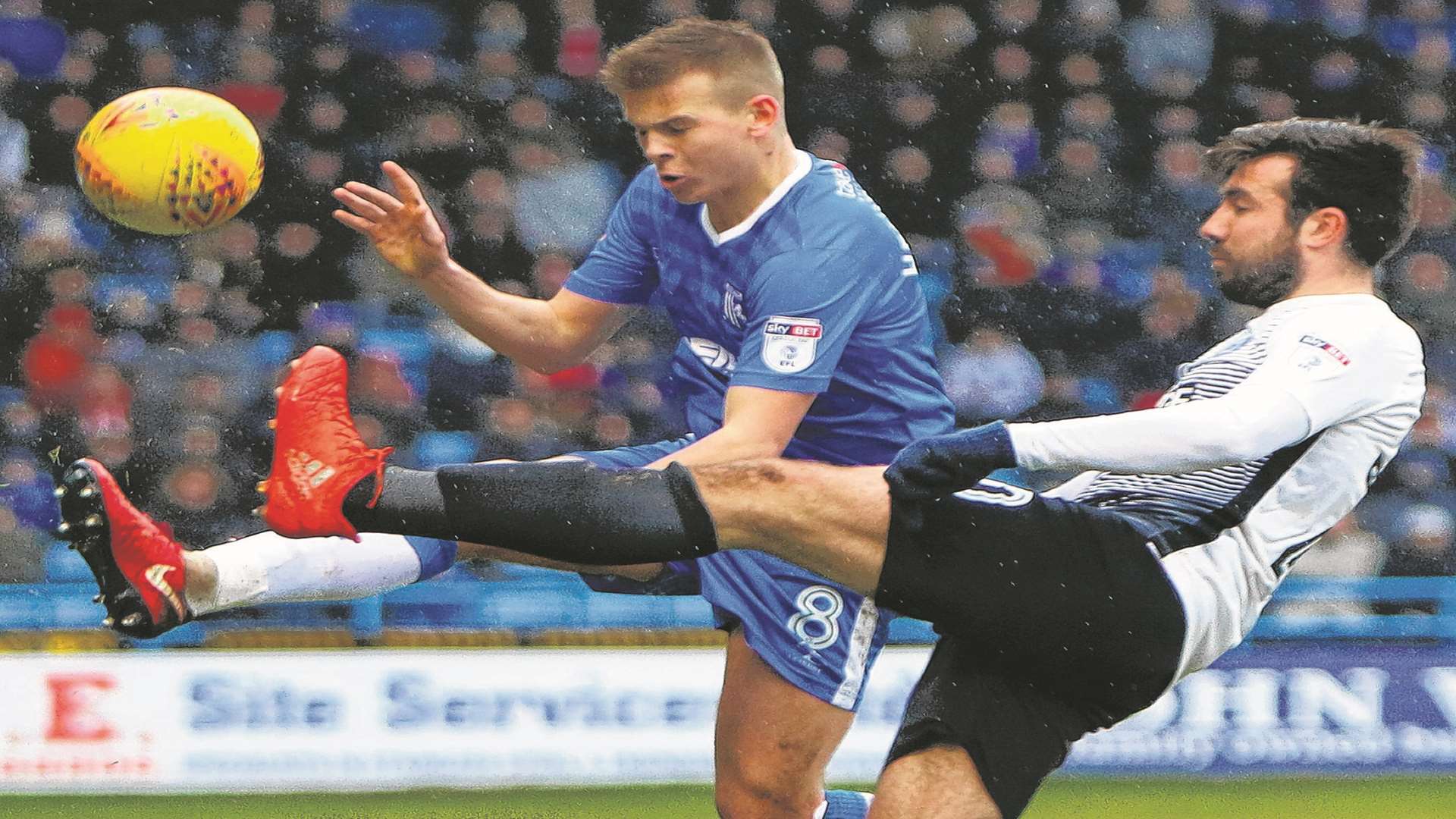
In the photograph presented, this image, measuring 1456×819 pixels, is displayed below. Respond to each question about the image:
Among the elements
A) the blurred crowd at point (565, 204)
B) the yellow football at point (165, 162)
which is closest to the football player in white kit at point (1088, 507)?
the yellow football at point (165, 162)

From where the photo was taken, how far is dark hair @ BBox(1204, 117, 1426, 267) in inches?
139

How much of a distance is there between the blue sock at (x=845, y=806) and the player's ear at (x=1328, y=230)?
1.49 m

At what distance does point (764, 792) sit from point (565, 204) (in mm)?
4195

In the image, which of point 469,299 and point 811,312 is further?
point 469,299

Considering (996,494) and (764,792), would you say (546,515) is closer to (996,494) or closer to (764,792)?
(996,494)

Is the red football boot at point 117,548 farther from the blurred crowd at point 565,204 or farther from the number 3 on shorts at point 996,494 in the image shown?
the blurred crowd at point 565,204

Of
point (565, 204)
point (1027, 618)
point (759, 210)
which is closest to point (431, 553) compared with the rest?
point (759, 210)

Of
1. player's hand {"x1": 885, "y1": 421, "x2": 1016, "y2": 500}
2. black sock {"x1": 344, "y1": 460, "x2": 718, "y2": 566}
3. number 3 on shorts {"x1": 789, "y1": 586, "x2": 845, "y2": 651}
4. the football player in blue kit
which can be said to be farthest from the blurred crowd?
player's hand {"x1": 885, "y1": 421, "x2": 1016, "y2": 500}

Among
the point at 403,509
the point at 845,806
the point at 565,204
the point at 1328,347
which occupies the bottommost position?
the point at 845,806

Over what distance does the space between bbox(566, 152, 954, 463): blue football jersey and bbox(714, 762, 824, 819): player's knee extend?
667 mm

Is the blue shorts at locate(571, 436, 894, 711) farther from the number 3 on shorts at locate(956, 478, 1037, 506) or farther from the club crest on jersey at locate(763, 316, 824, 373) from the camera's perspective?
the number 3 on shorts at locate(956, 478, 1037, 506)

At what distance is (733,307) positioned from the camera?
389 cm

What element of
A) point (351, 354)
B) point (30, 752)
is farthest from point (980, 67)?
point (30, 752)

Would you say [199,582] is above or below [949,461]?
below
